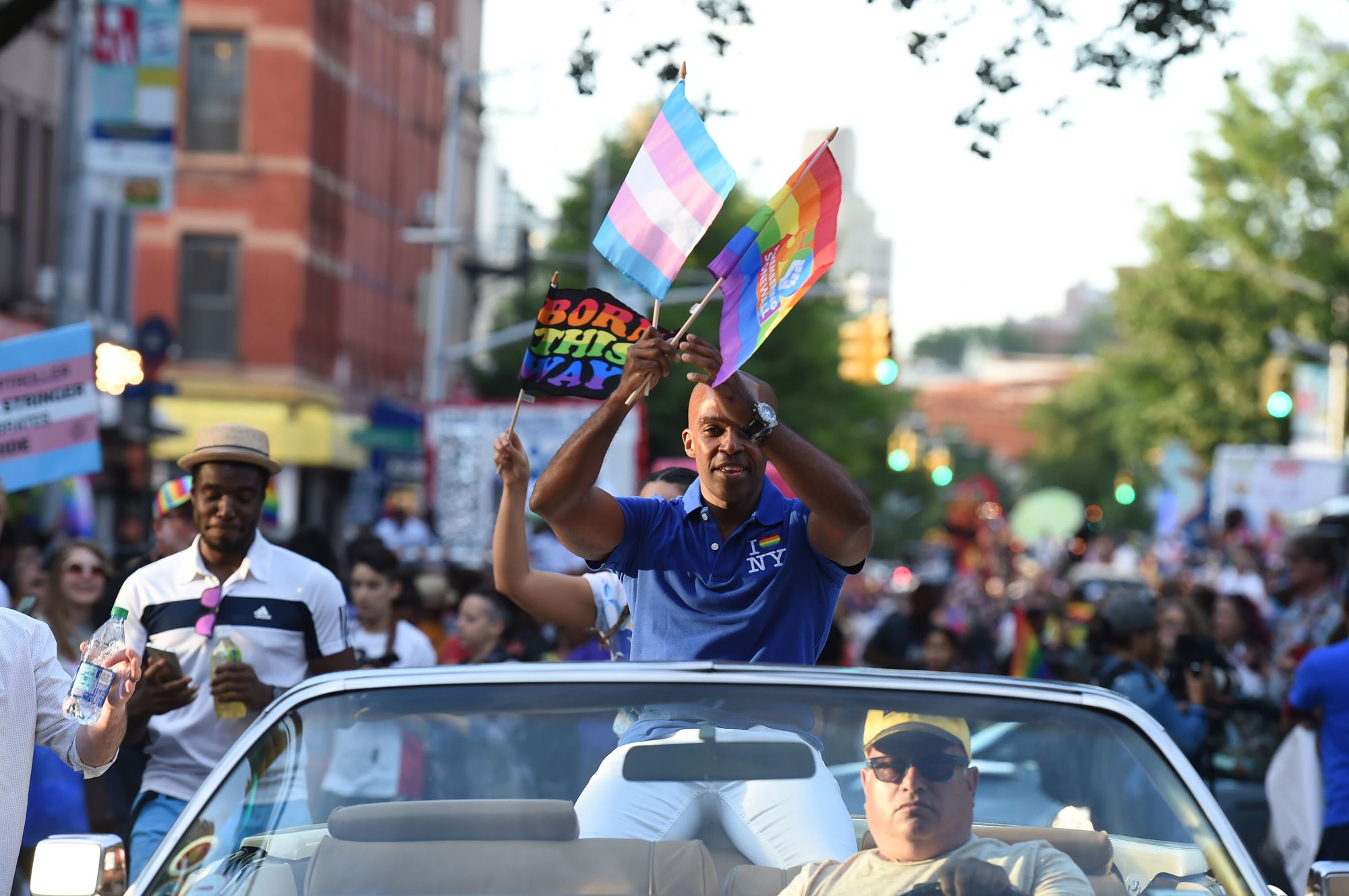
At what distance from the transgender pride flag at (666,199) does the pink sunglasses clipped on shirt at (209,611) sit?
1.62 metres

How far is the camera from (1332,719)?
27.3 feet

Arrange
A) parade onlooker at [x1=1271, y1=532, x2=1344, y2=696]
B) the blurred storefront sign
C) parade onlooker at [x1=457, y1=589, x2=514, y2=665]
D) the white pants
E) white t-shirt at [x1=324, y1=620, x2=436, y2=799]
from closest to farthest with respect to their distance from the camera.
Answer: the white pants < white t-shirt at [x1=324, y1=620, x2=436, y2=799] < parade onlooker at [x1=457, y1=589, x2=514, y2=665] < parade onlooker at [x1=1271, y1=532, x2=1344, y2=696] < the blurred storefront sign

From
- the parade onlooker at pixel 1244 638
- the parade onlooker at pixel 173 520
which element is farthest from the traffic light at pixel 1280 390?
the parade onlooker at pixel 173 520

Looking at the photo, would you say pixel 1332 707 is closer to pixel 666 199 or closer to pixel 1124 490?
pixel 666 199

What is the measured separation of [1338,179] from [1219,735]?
42161 millimetres

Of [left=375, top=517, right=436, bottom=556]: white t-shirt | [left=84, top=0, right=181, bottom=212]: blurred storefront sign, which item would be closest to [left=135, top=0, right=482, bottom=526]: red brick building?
[left=375, top=517, right=436, bottom=556]: white t-shirt

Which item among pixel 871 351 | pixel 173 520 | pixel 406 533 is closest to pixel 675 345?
pixel 173 520

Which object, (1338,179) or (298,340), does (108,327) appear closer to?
(298,340)

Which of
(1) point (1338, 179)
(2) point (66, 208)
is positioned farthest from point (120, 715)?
(1) point (1338, 179)

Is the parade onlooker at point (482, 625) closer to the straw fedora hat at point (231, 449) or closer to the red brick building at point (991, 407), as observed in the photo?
the straw fedora hat at point (231, 449)

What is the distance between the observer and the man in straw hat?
21.3ft

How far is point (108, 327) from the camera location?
31734mm

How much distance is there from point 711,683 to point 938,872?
0.57 metres

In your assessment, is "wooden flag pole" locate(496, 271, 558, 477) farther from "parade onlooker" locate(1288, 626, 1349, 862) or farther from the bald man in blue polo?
"parade onlooker" locate(1288, 626, 1349, 862)
